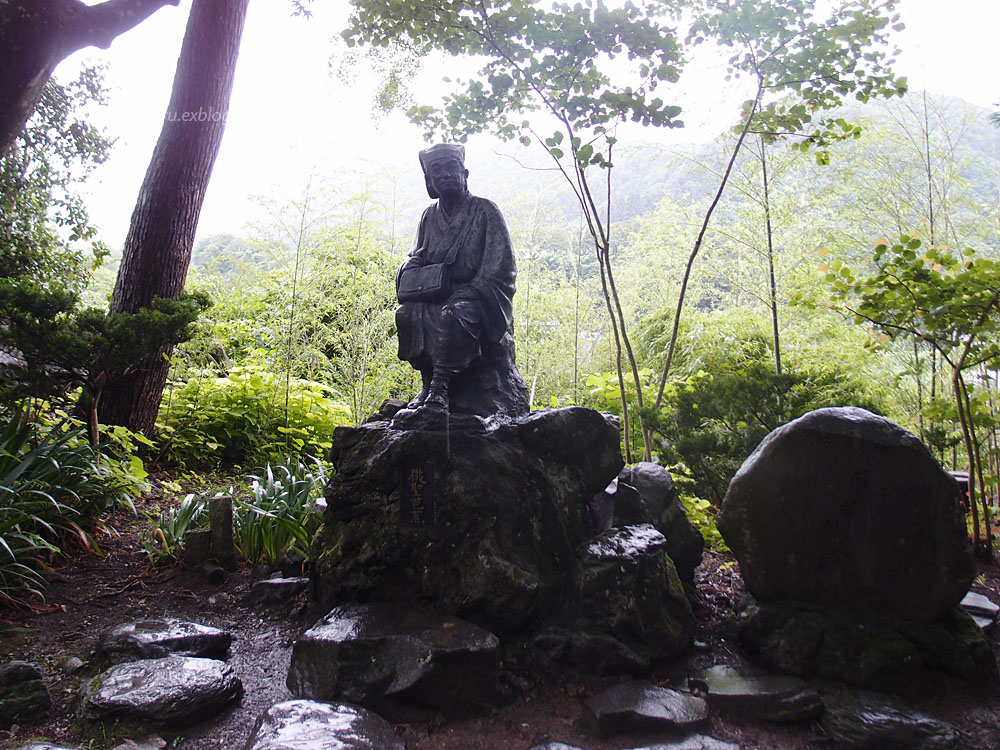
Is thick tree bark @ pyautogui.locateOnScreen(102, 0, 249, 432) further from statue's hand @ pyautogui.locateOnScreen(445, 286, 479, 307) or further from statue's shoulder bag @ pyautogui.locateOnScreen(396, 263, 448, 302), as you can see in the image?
statue's hand @ pyautogui.locateOnScreen(445, 286, 479, 307)

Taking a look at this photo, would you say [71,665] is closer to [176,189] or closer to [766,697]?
[766,697]

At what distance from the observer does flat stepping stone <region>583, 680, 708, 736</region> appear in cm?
222

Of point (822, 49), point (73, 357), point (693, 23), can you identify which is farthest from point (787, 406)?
point (73, 357)

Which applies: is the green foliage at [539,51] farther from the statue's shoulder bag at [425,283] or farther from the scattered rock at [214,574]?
the scattered rock at [214,574]

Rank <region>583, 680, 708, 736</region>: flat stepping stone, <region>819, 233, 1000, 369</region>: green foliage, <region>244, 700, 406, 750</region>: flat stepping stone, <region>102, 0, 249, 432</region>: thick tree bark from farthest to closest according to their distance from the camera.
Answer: <region>102, 0, 249, 432</region>: thick tree bark, <region>819, 233, 1000, 369</region>: green foliage, <region>583, 680, 708, 736</region>: flat stepping stone, <region>244, 700, 406, 750</region>: flat stepping stone

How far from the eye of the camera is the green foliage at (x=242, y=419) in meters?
6.09

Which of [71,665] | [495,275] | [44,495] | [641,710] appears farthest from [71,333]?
[641,710]

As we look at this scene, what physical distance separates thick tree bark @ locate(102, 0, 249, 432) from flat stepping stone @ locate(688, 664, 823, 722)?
212 inches

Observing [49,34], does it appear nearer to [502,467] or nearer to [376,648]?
[502,467]

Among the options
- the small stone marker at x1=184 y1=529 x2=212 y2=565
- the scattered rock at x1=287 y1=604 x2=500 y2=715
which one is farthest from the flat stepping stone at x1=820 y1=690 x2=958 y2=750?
the small stone marker at x1=184 y1=529 x2=212 y2=565

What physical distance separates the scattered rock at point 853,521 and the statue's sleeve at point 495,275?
1505 millimetres

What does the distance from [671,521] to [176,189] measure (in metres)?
5.35

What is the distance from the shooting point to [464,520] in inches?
108

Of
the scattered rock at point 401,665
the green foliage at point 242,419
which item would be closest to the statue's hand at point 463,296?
the scattered rock at point 401,665
